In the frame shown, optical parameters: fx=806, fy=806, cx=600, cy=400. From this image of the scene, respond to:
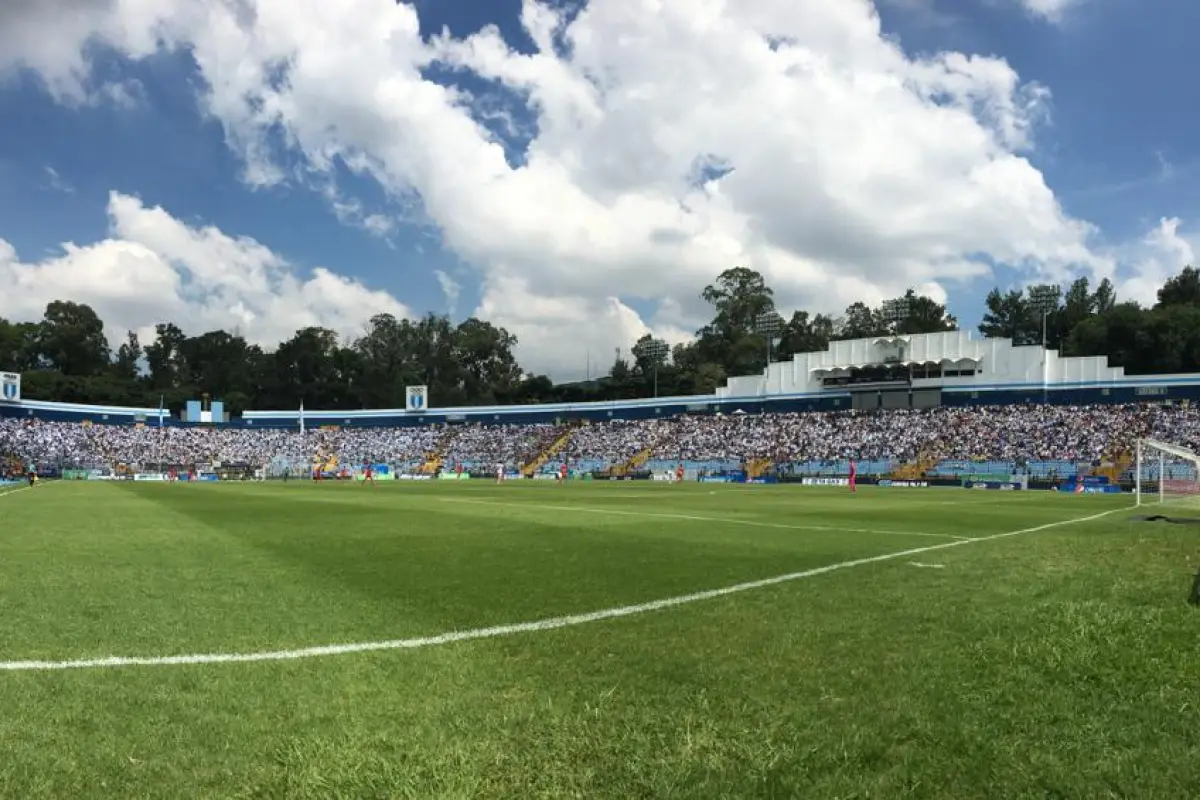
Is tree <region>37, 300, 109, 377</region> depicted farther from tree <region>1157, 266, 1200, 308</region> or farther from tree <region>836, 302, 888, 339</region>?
tree <region>1157, 266, 1200, 308</region>

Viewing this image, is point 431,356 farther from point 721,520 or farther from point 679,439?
point 721,520

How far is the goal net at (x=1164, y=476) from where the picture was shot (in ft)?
106

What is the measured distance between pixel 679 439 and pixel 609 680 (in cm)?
7946

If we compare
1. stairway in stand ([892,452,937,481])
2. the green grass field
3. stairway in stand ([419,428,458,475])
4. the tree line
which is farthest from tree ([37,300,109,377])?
the green grass field

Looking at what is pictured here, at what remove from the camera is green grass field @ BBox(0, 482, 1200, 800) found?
14.1ft

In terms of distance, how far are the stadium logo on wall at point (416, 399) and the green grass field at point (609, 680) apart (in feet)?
326

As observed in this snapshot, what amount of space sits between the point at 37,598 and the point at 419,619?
4974mm

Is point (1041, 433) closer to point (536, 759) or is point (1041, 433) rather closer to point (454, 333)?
point (536, 759)

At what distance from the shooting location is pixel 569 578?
37.3 feet

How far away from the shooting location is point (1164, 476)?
→ 44500mm

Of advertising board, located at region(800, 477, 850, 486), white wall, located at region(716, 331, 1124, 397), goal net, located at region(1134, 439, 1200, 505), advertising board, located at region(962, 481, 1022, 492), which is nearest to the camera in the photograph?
goal net, located at region(1134, 439, 1200, 505)

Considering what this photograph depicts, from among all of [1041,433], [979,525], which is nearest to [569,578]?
[979,525]

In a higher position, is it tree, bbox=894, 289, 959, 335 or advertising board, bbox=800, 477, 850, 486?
tree, bbox=894, 289, 959, 335

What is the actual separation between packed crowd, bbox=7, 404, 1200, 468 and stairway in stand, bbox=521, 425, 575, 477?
2.16 feet
